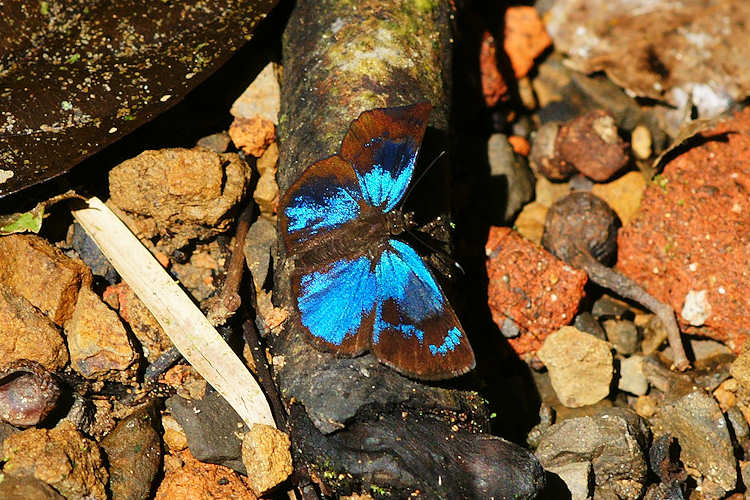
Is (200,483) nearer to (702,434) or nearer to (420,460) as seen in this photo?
(420,460)

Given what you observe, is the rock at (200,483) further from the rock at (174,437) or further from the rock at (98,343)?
the rock at (98,343)

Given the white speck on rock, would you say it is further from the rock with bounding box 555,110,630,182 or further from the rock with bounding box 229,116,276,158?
the rock with bounding box 229,116,276,158

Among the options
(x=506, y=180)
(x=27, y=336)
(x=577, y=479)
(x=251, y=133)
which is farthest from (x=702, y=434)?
(x=27, y=336)

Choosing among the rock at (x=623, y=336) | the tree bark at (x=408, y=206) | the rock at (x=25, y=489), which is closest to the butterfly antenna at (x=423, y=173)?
the tree bark at (x=408, y=206)

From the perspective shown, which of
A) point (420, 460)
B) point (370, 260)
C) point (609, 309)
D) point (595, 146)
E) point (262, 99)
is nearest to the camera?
point (420, 460)

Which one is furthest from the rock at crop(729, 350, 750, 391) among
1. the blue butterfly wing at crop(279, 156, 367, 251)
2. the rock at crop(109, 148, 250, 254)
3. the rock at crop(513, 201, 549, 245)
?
the rock at crop(109, 148, 250, 254)

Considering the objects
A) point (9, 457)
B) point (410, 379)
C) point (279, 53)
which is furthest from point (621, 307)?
point (9, 457)
